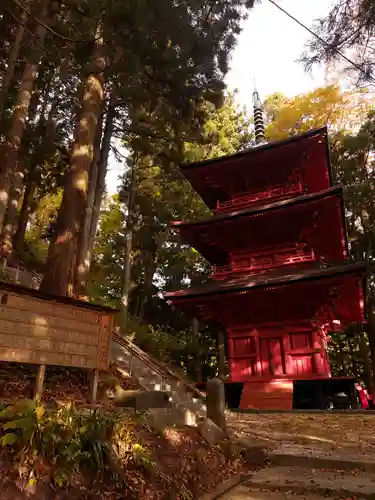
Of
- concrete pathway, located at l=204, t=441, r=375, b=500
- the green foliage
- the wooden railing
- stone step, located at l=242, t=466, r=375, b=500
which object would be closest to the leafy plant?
the green foliage

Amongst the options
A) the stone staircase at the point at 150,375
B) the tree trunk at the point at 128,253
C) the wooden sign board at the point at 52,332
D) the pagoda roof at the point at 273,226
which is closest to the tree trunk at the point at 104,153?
the tree trunk at the point at 128,253

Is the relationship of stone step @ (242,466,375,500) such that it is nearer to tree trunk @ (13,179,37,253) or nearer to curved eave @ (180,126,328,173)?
curved eave @ (180,126,328,173)

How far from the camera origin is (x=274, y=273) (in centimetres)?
1180

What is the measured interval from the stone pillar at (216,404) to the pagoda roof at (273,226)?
23.4 ft

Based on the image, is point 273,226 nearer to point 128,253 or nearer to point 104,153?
point 104,153

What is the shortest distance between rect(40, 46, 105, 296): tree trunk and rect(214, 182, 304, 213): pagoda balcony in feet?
20.4

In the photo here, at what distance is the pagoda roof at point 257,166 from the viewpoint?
12953 mm

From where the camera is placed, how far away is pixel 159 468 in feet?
12.9

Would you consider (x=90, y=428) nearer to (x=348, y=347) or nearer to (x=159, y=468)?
(x=159, y=468)

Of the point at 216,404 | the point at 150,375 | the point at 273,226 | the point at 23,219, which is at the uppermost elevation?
the point at 23,219

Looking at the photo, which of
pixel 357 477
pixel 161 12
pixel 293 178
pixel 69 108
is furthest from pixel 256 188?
pixel 357 477

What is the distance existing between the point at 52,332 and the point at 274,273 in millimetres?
7986

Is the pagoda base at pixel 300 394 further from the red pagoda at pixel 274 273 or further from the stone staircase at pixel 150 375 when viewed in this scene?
the stone staircase at pixel 150 375

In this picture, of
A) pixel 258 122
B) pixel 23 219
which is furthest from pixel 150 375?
pixel 258 122
